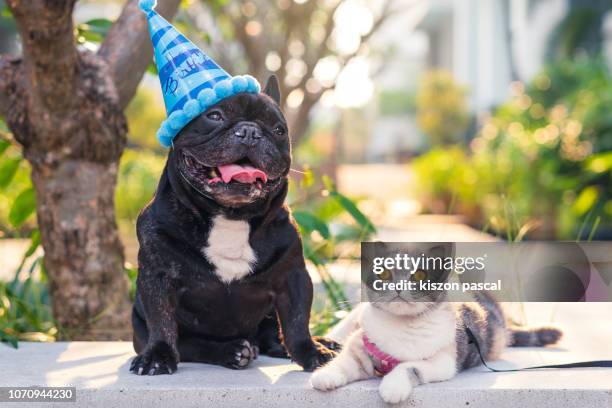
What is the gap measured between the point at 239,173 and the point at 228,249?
285 millimetres

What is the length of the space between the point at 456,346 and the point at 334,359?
15.8 inches

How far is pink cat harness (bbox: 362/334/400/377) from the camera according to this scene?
7.54ft

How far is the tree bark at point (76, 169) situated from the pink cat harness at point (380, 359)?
160cm

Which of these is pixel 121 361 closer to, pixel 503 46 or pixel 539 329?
pixel 539 329

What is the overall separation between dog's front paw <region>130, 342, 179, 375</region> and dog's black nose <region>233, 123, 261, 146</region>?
738 mm

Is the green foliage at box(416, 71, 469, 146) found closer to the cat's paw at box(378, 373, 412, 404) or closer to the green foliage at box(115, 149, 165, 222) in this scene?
the green foliage at box(115, 149, 165, 222)

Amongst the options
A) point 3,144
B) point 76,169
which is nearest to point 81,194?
point 76,169

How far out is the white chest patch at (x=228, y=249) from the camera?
2.38 meters

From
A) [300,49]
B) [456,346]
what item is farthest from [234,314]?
[300,49]

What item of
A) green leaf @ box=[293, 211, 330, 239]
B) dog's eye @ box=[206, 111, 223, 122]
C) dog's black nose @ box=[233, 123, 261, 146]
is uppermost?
dog's eye @ box=[206, 111, 223, 122]

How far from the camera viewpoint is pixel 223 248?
2.39m

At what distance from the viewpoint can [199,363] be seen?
8.50ft

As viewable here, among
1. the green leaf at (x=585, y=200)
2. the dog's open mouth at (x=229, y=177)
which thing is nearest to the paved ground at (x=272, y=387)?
the dog's open mouth at (x=229, y=177)

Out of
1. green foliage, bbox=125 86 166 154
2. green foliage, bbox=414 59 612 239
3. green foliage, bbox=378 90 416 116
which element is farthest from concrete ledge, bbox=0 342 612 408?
green foliage, bbox=378 90 416 116
